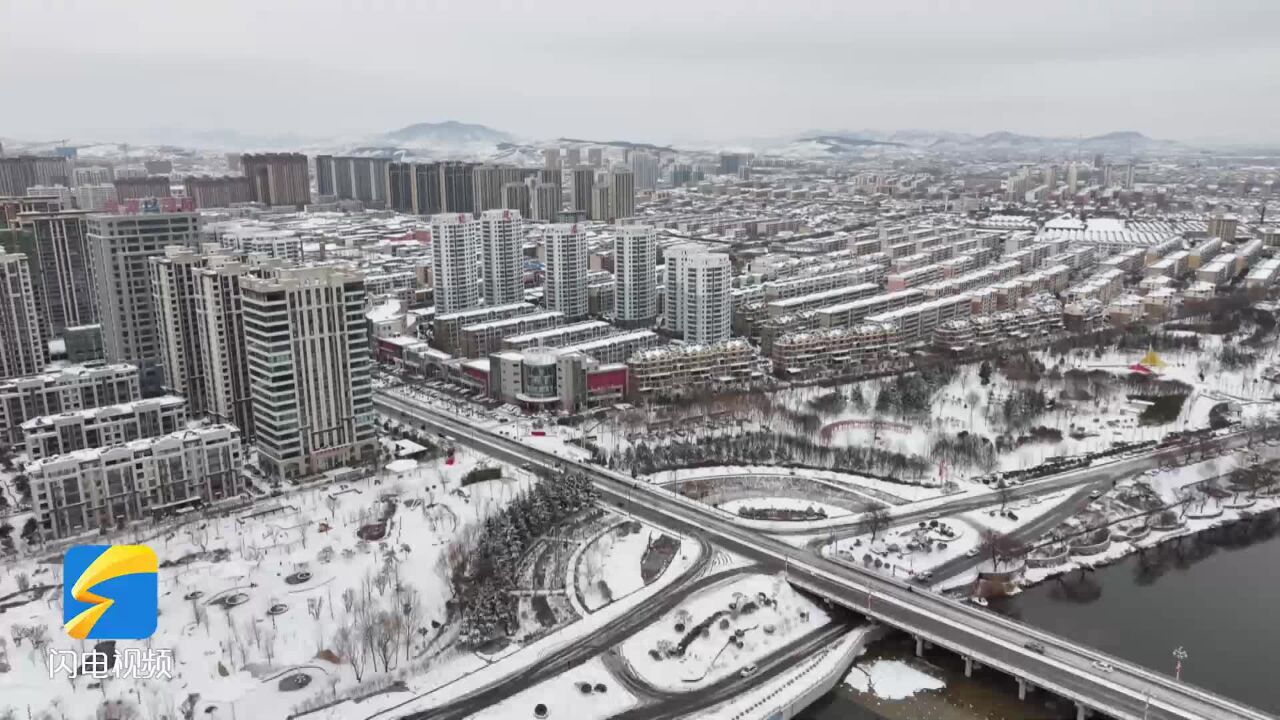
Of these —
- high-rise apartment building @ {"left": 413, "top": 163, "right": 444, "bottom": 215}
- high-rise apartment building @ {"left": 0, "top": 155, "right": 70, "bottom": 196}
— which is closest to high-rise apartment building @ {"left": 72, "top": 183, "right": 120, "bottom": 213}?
high-rise apartment building @ {"left": 0, "top": 155, "right": 70, "bottom": 196}

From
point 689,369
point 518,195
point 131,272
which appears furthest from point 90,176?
point 689,369

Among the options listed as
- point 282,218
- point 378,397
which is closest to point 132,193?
point 282,218

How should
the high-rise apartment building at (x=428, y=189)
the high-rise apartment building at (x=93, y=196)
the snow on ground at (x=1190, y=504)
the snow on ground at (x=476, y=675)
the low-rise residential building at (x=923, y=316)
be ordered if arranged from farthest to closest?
the high-rise apartment building at (x=428, y=189) < the high-rise apartment building at (x=93, y=196) < the low-rise residential building at (x=923, y=316) < the snow on ground at (x=1190, y=504) < the snow on ground at (x=476, y=675)

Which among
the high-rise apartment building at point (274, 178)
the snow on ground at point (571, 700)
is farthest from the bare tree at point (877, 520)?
the high-rise apartment building at point (274, 178)

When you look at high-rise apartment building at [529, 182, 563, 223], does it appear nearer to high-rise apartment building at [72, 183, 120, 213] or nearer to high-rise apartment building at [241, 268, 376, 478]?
high-rise apartment building at [72, 183, 120, 213]

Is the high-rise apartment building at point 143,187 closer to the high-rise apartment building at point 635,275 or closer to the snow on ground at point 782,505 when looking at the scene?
the high-rise apartment building at point 635,275

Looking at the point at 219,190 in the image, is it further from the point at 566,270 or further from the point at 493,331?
the point at 493,331

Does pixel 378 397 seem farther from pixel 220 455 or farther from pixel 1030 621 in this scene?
pixel 1030 621
